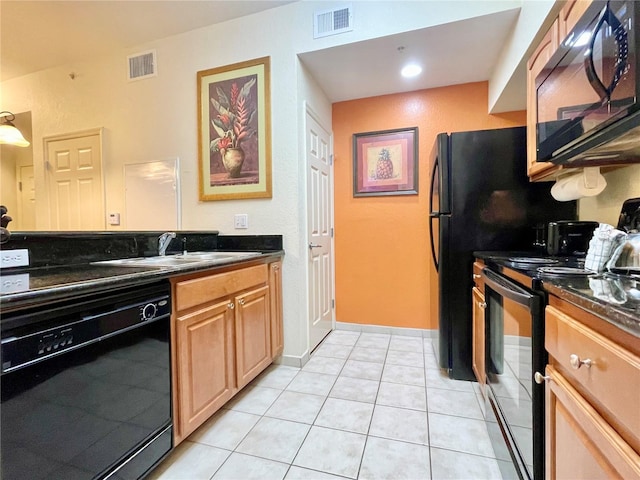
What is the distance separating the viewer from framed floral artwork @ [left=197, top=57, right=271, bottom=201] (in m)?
2.29

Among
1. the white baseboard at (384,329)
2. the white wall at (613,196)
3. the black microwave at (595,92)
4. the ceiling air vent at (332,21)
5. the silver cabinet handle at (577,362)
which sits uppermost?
the ceiling air vent at (332,21)

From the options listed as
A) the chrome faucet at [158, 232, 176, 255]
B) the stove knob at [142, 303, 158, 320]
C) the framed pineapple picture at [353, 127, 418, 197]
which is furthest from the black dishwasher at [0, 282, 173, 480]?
the framed pineapple picture at [353, 127, 418, 197]

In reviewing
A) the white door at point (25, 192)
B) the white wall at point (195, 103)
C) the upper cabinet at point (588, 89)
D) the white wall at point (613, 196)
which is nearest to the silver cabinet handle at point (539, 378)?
the upper cabinet at point (588, 89)

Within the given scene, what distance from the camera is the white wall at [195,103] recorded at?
6.96 ft

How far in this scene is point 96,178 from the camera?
9.40ft

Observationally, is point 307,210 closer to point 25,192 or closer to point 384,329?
point 384,329

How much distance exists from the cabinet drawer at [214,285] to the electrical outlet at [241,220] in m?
0.50

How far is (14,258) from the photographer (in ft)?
3.98

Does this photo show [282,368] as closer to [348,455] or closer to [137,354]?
[348,455]

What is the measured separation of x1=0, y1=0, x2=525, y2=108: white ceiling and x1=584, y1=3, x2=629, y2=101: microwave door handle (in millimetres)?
1199

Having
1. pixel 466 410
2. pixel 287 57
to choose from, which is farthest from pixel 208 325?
pixel 287 57

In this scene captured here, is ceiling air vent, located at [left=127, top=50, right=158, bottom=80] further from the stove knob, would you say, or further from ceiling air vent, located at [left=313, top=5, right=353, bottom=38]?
the stove knob

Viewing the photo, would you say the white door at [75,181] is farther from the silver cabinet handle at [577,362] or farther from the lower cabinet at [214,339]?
the silver cabinet handle at [577,362]

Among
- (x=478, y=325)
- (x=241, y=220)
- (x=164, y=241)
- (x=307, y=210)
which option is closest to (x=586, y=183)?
(x=478, y=325)
